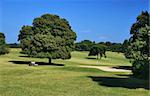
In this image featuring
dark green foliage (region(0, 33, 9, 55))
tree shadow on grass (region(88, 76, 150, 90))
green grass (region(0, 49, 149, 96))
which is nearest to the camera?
green grass (region(0, 49, 149, 96))

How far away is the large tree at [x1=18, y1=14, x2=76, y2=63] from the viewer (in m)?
72.6

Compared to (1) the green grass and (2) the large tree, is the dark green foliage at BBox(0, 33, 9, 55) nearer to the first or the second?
(2) the large tree

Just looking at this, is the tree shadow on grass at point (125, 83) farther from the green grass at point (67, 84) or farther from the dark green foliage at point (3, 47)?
the dark green foliage at point (3, 47)

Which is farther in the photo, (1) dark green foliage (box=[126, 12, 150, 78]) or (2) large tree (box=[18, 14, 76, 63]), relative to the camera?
(2) large tree (box=[18, 14, 76, 63])

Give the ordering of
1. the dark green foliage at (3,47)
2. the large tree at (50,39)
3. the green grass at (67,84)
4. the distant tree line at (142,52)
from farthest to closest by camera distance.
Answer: the dark green foliage at (3,47) → the large tree at (50,39) → the distant tree line at (142,52) → the green grass at (67,84)

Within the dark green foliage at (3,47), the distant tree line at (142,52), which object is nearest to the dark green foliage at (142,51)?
the distant tree line at (142,52)

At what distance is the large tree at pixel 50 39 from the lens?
2857 inches

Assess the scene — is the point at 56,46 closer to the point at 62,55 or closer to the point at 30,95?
the point at 62,55

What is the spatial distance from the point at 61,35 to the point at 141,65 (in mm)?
38685

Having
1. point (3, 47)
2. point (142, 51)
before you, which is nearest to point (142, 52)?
point (142, 51)

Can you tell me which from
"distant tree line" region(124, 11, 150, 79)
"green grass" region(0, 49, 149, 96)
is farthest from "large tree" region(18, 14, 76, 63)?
"distant tree line" region(124, 11, 150, 79)

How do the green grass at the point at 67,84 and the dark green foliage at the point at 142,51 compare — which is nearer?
the green grass at the point at 67,84

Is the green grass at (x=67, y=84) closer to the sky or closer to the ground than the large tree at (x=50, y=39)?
closer to the ground

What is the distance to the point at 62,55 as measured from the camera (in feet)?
238
